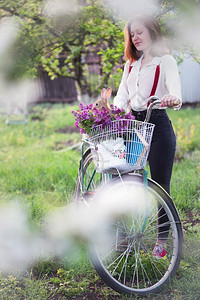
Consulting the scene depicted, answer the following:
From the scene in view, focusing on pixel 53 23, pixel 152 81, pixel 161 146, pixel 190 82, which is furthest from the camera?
pixel 190 82

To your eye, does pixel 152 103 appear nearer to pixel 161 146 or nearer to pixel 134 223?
pixel 161 146

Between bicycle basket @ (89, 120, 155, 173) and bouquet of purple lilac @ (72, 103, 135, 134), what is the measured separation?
18mm

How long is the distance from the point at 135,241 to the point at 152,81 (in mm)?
761

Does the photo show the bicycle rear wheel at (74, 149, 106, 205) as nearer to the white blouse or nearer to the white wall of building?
the white blouse

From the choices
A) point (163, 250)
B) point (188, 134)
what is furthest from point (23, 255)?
point (188, 134)

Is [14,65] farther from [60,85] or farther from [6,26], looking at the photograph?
[60,85]

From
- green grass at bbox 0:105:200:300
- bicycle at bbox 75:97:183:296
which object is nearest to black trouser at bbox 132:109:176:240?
bicycle at bbox 75:97:183:296

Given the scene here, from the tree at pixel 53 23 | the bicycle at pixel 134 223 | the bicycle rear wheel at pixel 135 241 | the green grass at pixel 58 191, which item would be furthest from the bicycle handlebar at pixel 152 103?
the green grass at pixel 58 191

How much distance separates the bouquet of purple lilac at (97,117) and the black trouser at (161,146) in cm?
25

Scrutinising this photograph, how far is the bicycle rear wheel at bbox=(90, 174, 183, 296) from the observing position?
5.57ft

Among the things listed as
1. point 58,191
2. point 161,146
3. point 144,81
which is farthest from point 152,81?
point 58,191

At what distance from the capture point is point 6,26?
2201mm

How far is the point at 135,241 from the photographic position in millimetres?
1818

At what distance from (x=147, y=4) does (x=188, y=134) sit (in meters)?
2.89
